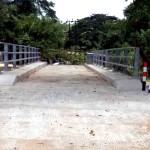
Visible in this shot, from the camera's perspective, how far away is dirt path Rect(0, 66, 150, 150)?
550 cm

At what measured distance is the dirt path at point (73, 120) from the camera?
18.0 feet

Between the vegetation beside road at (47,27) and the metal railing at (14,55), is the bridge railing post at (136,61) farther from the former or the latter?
the vegetation beside road at (47,27)

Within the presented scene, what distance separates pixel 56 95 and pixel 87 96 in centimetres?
69

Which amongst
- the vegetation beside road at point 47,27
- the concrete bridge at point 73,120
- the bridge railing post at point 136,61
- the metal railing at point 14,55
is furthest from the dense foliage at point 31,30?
the concrete bridge at point 73,120

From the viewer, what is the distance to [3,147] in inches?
205

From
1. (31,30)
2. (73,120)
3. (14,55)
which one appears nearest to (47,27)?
(31,30)

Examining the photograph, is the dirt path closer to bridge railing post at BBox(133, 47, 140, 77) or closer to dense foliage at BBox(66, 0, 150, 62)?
bridge railing post at BBox(133, 47, 140, 77)

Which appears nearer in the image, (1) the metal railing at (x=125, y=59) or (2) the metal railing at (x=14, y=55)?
(1) the metal railing at (x=125, y=59)

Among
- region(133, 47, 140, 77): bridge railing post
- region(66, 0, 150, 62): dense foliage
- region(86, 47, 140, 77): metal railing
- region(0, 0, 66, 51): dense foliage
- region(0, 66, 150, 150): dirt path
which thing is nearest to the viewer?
region(0, 66, 150, 150): dirt path

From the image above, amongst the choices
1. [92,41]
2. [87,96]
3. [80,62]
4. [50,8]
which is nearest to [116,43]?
[80,62]

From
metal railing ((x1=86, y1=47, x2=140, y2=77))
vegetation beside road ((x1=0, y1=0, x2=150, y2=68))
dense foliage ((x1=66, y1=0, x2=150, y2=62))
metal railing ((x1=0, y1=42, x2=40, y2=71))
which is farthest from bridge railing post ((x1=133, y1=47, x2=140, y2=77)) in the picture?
vegetation beside road ((x1=0, y1=0, x2=150, y2=68))

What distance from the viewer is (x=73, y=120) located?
6.83m

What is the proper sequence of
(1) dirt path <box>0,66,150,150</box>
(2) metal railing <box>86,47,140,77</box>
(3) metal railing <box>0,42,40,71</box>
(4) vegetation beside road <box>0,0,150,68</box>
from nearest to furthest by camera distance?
(1) dirt path <box>0,66,150,150</box> < (2) metal railing <box>86,47,140,77</box> < (3) metal railing <box>0,42,40,71</box> < (4) vegetation beside road <box>0,0,150,68</box>

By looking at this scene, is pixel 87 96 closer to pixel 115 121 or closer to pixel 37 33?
pixel 115 121
